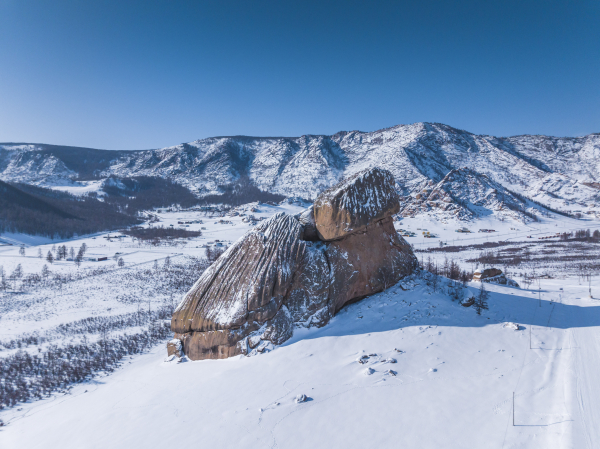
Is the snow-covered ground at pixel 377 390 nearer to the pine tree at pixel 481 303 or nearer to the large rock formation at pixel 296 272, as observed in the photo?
the pine tree at pixel 481 303

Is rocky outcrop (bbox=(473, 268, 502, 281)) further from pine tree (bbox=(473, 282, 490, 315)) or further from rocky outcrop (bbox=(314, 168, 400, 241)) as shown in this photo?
rocky outcrop (bbox=(314, 168, 400, 241))

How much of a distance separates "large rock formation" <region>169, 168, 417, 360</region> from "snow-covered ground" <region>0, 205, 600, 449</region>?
659 millimetres

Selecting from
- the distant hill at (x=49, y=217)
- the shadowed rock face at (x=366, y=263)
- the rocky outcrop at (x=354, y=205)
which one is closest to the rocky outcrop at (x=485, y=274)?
the shadowed rock face at (x=366, y=263)

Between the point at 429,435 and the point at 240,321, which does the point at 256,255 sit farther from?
the point at 429,435

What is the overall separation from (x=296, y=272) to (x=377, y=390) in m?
5.18

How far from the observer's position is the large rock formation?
1006cm

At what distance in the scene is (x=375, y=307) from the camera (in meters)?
12.1

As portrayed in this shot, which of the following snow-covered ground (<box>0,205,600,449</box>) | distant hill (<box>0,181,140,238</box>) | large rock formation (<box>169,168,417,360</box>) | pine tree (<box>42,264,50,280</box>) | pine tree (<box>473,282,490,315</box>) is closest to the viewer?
snow-covered ground (<box>0,205,600,449</box>)

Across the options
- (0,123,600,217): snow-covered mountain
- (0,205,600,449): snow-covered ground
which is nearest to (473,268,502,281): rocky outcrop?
(0,205,600,449): snow-covered ground

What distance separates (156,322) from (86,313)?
8.69 metres

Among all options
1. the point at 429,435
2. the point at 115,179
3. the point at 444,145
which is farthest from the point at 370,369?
the point at 115,179

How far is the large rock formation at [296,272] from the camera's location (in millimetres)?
10062

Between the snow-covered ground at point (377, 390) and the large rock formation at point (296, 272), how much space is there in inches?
25.9

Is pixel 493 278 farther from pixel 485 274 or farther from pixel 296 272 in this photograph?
pixel 296 272
